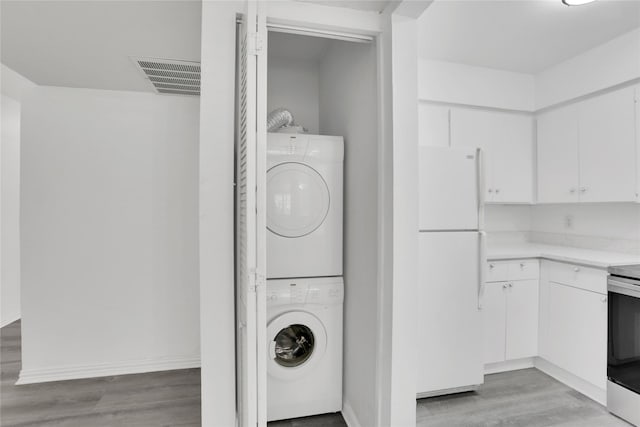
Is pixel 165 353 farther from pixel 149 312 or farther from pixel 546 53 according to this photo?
pixel 546 53

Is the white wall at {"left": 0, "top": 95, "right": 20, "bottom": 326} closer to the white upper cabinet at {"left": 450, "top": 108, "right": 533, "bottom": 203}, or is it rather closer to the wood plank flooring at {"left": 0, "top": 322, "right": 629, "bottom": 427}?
the wood plank flooring at {"left": 0, "top": 322, "right": 629, "bottom": 427}

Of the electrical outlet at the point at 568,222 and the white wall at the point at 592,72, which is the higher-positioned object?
the white wall at the point at 592,72

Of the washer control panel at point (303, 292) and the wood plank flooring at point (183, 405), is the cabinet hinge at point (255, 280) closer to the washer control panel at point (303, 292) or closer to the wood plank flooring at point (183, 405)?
the washer control panel at point (303, 292)

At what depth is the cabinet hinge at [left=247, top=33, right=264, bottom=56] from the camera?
1180 millimetres

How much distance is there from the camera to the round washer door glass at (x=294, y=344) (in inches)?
84.0

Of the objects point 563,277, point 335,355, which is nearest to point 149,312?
point 335,355

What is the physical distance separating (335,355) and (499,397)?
1182 mm

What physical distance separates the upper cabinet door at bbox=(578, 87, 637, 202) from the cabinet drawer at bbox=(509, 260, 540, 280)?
654mm

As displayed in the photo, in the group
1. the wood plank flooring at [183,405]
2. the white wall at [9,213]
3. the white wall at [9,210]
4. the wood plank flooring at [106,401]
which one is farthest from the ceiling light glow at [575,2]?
the white wall at [9,213]

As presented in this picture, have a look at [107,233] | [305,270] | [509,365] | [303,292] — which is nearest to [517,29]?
[305,270]

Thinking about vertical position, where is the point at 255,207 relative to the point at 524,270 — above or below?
above

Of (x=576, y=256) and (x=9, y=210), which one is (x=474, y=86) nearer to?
(x=576, y=256)

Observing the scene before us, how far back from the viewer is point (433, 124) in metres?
2.81

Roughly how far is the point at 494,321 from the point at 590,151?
4.91 ft
